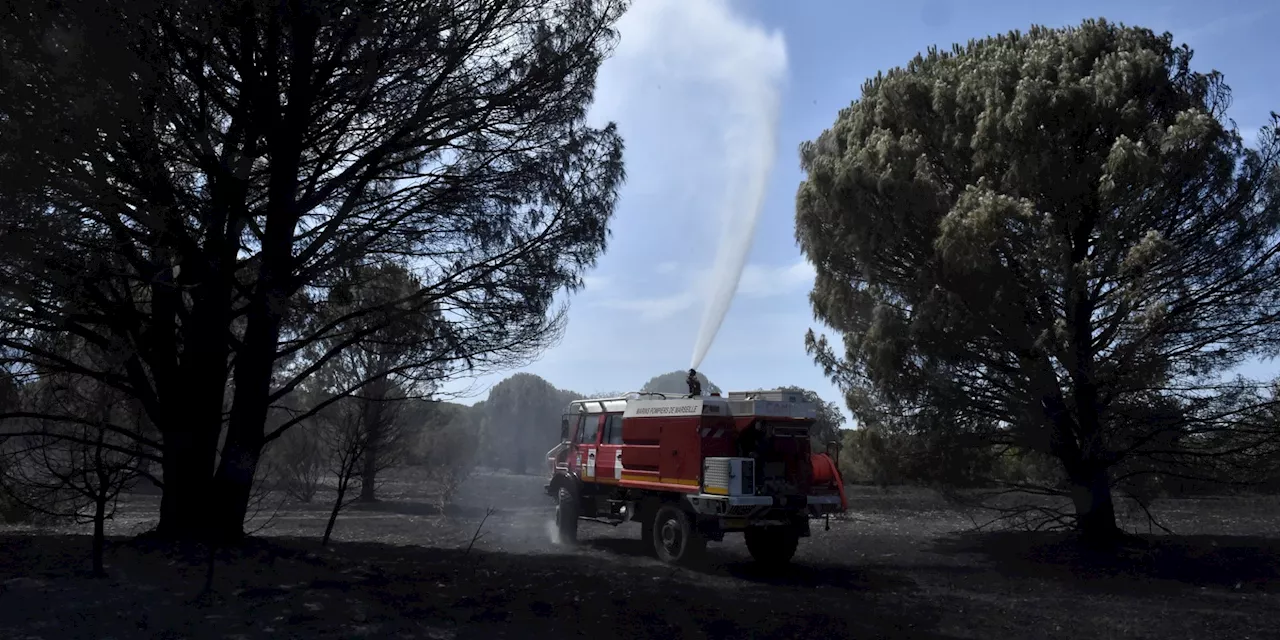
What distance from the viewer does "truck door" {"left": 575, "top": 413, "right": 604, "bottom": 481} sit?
58.0 ft

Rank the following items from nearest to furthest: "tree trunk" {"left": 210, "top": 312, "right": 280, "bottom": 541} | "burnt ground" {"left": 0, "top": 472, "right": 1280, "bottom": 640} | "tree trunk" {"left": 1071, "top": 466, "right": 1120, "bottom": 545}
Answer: "burnt ground" {"left": 0, "top": 472, "right": 1280, "bottom": 640} < "tree trunk" {"left": 210, "top": 312, "right": 280, "bottom": 541} < "tree trunk" {"left": 1071, "top": 466, "right": 1120, "bottom": 545}

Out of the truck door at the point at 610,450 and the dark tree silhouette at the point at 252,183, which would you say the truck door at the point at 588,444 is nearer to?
the truck door at the point at 610,450

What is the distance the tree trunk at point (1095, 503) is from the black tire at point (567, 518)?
9.67 metres

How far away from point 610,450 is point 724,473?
368cm

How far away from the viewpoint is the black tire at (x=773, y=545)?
582 inches

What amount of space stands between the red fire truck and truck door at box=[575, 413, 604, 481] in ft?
3.64

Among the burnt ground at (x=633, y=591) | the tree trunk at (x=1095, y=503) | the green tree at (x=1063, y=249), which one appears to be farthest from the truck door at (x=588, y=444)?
the tree trunk at (x=1095, y=503)

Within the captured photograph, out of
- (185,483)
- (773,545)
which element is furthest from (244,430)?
(773,545)

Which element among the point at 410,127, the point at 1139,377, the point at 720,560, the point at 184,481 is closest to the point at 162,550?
the point at 184,481

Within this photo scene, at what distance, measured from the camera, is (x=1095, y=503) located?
16594 millimetres

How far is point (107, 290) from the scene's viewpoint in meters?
12.0

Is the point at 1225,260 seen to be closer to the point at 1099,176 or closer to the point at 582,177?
the point at 1099,176

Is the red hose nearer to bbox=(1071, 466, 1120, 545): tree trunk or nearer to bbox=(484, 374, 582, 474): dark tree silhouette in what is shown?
bbox=(1071, 466, 1120, 545): tree trunk

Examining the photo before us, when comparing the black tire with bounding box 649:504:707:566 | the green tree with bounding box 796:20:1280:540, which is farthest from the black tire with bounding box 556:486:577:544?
the green tree with bounding box 796:20:1280:540
